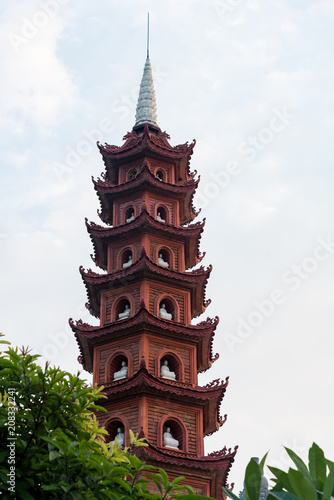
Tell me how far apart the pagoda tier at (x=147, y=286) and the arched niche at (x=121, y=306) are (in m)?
0.05

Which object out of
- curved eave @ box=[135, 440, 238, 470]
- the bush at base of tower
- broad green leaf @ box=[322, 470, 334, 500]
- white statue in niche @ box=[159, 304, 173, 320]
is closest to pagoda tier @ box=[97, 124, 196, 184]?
white statue in niche @ box=[159, 304, 173, 320]

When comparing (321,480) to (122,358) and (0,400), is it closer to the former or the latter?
(0,400)

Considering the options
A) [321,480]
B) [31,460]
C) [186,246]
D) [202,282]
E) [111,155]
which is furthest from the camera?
[111,155]

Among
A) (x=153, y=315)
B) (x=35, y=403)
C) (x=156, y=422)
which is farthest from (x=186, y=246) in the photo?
(x=35, y=403)

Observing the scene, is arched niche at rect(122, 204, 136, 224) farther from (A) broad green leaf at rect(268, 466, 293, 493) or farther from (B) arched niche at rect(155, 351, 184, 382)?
(A) broad green leaf at rect(268, 466, 293, 493)

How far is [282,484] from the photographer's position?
951cm

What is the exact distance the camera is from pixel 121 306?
1162 inches

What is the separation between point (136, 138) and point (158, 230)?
6.23m

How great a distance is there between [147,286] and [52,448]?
1863cm

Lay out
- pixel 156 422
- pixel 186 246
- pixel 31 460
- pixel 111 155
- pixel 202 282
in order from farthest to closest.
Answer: pixel 111 155, pixel 186 246, pixel 202 282, pixel 156 422, pixel 31 460

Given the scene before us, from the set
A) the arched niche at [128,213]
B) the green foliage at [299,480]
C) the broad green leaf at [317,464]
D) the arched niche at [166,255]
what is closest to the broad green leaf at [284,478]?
the green foliage at [299,480]

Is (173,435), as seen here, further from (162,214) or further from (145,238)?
(162,214)

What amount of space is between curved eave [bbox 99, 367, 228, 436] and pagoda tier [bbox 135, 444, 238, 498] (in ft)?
6.63

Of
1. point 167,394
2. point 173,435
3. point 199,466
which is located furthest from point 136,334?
point 199,466
